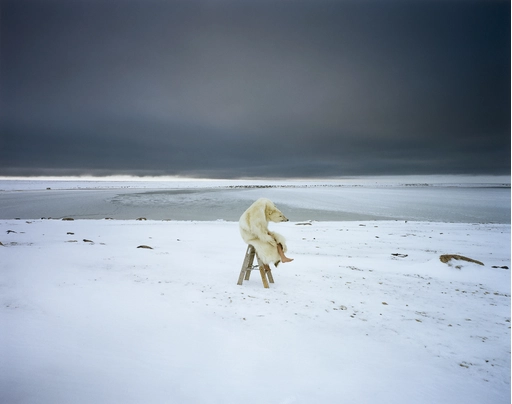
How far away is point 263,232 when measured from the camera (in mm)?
5059

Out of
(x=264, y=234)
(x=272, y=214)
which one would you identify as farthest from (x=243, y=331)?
(x=272, y=214)

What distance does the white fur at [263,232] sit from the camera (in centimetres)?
506

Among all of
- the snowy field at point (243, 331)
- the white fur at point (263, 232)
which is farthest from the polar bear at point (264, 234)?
the snowy field at point (243, 331)

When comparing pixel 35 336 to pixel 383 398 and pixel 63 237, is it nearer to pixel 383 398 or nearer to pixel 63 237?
pixel 383 398

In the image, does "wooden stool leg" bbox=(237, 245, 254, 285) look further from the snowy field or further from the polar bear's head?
the polar bear's head

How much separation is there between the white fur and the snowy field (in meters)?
0.70

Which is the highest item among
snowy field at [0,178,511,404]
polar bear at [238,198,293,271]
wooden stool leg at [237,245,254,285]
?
polar bear at [238,198,293,271]

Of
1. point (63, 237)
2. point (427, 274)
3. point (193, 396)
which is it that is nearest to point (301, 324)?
point (193, 396)

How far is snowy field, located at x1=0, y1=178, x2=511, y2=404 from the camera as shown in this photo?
257 cm

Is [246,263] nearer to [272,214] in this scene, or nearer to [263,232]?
[263,232]

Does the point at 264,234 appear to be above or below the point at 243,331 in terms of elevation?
above

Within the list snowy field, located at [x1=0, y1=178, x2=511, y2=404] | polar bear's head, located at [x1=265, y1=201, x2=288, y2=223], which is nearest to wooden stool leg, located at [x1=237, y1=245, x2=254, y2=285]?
snowy field, located at [x1=0, y1=178, x2=511, y2=404]

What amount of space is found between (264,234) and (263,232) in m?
0.04

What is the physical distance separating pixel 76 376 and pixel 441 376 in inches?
142
